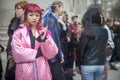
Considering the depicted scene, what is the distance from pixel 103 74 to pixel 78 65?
0.46m

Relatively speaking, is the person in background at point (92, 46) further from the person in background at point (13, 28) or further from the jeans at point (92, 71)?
the person in background at point (13, 28)

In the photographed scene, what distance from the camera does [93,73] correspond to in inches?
247

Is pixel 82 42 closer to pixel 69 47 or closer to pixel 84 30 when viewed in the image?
pixel 84 30

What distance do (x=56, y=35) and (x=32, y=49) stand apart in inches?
44.1

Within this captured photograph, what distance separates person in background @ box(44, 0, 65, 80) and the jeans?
328mm

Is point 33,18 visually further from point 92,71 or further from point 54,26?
point 92,71

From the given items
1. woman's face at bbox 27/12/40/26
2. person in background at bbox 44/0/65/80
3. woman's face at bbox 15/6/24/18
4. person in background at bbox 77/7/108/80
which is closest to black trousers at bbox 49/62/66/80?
person in background at bbox 44/0/65/80

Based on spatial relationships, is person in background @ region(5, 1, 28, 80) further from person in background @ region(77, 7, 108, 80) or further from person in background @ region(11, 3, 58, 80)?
person in background @ region(77, 7, 108, 80)

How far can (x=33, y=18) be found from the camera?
564 centimetres

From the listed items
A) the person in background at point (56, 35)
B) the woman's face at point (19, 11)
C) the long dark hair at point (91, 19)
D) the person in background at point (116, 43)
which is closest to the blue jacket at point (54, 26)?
the person in background at point (56, 35)

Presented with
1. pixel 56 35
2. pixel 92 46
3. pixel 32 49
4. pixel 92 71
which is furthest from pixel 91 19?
pixel 32 49

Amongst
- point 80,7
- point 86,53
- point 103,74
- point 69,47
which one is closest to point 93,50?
point 86,53

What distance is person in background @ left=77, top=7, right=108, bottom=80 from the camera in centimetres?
619

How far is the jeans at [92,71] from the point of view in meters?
6.23
